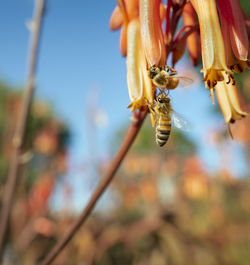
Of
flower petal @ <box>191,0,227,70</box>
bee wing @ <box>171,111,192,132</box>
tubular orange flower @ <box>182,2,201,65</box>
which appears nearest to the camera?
flower petal @ <box>191,0,227,70</box>

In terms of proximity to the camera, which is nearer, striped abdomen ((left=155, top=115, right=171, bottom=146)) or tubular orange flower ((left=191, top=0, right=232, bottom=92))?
tubular orange flower ((left=191, top=0, right=232, bottom=92))

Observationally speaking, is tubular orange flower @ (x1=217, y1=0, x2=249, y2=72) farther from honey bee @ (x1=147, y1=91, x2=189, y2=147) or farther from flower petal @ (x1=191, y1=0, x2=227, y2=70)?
honey bee @ (x1=147, y1=91, x2=189, y2=147)

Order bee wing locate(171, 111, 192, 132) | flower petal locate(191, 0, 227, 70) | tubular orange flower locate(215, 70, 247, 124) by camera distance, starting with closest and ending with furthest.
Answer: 1. flower petal locate(191, 0, 227, 70)
2. tubular orange flower locate(215, 70, 247, 124)
3. bee wing locate(171, 111, 192, 132)

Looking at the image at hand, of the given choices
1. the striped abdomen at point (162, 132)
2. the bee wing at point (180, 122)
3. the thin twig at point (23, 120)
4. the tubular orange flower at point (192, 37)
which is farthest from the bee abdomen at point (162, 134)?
the thin twig at point (23, 120)

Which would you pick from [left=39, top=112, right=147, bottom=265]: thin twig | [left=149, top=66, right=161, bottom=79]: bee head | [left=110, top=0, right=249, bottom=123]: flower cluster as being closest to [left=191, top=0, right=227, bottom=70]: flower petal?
[left=110, top=0, right=249, bottom=123]: flower cluster

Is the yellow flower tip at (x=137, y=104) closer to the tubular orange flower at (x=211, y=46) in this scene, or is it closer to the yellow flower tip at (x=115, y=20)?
the tubular orange flower at (x=211, y=46)

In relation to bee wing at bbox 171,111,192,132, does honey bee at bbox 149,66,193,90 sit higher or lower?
higher

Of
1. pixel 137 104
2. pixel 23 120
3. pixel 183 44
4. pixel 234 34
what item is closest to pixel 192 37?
pixel 183 44
